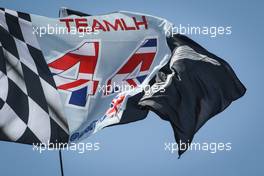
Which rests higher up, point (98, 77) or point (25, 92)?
point (25, 92)

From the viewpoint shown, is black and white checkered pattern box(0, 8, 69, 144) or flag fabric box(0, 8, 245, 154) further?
flag fabric box(0, 8, 245, 154)

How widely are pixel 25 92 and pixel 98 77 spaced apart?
2428 mm

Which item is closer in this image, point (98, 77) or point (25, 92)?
point (25, 92)

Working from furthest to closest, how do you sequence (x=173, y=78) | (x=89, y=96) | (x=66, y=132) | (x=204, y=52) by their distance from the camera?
(x=204, y=52), (x=173, y=78), (x=89, y=96), (x=66, y=132)

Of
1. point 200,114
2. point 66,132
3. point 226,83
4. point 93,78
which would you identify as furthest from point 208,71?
point 66,132

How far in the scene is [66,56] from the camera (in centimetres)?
1530

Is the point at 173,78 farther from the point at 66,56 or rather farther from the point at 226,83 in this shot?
the point at 66,56

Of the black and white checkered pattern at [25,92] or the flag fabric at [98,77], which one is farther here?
the flag fabric at [98,77]

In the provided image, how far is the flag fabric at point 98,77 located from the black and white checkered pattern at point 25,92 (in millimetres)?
20

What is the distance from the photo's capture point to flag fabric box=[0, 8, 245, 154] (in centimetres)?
1355

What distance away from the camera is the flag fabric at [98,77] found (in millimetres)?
13555

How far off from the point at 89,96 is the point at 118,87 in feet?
3.27

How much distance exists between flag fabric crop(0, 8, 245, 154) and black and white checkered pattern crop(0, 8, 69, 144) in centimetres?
2

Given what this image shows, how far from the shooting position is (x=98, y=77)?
1558 centimetres
